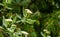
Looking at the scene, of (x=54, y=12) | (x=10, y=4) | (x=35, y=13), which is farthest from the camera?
(x=54, y=12)

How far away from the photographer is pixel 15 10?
1205 mm

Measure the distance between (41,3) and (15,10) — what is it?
0.28 m

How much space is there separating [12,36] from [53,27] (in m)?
0.44

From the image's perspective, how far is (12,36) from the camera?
102 centimetres

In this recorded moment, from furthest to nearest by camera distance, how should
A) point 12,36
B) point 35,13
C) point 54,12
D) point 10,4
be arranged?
point 54,12
point 35,13
point 10,4
point 12,36

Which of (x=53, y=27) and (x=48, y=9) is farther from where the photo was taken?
(x=48, y=9)

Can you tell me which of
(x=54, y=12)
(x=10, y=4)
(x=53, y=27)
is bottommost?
(x=53, y=27)

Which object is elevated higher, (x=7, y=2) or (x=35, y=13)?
(x=7, y=2)

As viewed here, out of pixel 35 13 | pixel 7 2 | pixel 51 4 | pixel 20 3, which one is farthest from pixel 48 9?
pixel 7 2

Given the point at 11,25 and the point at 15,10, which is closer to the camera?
the point at 11,25

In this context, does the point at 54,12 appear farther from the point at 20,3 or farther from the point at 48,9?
the point at 20,3

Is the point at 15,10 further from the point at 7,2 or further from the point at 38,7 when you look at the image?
the point at 38,7

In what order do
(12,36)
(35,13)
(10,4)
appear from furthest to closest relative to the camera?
(35,13) → (10,4) → (12,36)

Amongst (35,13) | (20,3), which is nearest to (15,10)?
(20,3)
